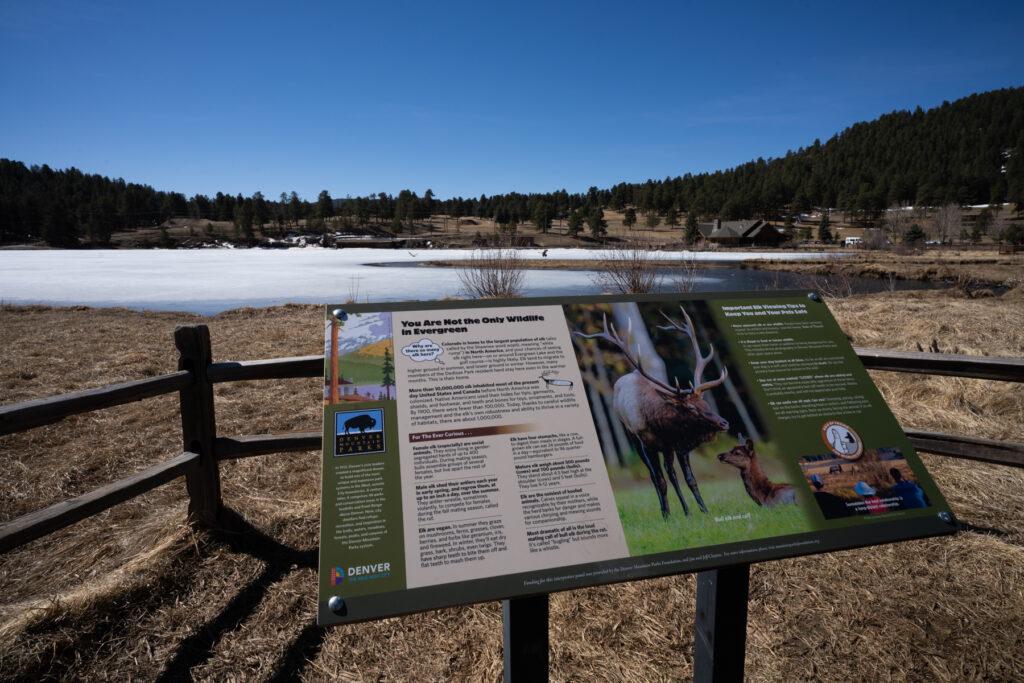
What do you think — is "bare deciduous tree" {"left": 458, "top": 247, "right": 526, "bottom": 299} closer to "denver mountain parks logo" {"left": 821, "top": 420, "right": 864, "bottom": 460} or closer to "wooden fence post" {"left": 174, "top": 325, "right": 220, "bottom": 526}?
"wooden fence post" {"left": 174, "top": 325, "right": 220, "bottom": 526}

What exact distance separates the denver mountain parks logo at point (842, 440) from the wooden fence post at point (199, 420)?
3.51 m

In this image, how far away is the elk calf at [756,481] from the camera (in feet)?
6.48

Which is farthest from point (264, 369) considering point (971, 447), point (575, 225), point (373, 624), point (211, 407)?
point (575, 225)

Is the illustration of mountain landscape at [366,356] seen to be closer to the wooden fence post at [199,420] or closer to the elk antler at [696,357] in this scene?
the elk antler at [696,357]

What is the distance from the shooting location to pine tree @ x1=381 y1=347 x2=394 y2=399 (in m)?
2.00

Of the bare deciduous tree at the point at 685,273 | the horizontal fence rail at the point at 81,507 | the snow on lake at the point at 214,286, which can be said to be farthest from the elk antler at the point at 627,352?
the snow on lake at the point at 214,286

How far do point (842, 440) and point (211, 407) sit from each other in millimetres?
3681

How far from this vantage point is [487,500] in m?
1.80

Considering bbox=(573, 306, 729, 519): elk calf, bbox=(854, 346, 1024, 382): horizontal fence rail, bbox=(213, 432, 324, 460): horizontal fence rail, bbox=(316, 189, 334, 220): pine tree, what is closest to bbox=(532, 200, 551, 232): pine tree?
bbox=(316, 189, 334, 220): pine tree

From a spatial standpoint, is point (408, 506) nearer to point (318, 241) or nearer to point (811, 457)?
point (811, 457)

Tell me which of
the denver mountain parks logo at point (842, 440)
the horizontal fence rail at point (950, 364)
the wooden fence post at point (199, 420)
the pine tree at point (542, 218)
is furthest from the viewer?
the pine tree at point (542, 218)

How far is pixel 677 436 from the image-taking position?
2053 millimetres

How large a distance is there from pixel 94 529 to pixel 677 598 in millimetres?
4401

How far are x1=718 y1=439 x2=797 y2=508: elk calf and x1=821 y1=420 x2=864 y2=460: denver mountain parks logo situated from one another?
0.31 m
